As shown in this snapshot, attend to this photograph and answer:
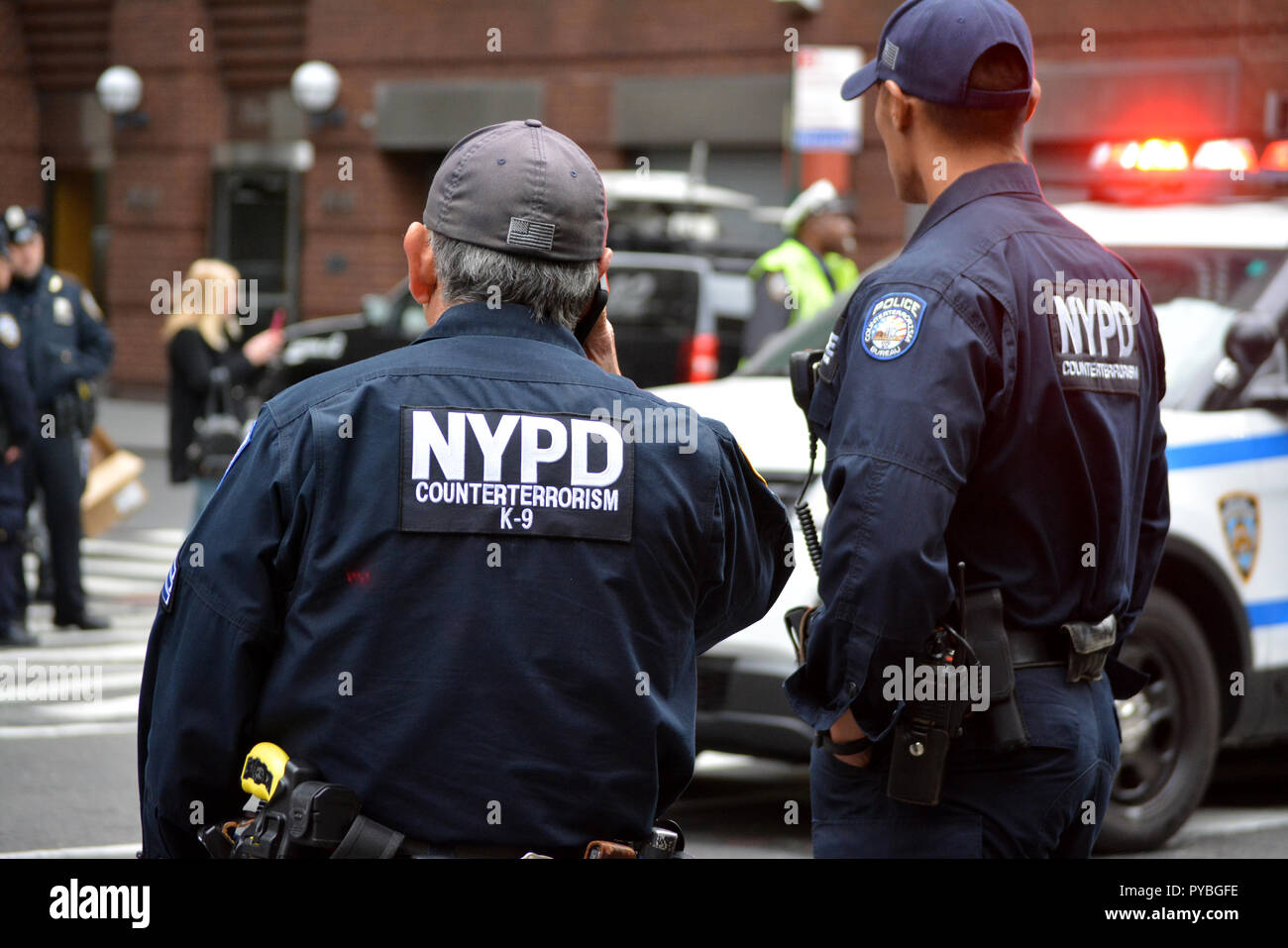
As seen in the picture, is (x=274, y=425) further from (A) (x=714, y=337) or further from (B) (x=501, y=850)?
(A) (x=714, y=337)

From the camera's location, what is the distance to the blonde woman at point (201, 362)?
33.7ft

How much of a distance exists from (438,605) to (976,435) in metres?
0.90

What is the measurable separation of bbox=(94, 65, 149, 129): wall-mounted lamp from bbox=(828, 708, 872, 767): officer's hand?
2309cm

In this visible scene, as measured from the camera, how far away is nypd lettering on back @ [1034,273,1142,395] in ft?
8.99

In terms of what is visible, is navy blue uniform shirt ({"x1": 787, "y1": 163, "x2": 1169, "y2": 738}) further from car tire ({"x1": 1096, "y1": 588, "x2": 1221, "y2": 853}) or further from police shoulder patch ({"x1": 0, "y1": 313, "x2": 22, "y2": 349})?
police shoulder patch ({"x1": 0, "y1": 313, "x2": 22, "y2": 349})

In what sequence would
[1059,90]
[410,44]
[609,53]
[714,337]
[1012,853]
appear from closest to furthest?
[1012,853] < [714,337] < [1059,90] < [609,53] < [410,44]

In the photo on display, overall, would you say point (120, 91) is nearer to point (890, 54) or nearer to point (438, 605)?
point (890, 54)

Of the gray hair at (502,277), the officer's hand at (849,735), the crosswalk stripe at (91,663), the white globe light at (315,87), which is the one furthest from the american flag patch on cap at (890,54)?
the white globe light at (315,87)

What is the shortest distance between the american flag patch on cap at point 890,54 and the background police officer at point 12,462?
6.90m

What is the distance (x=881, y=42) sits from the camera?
2912 millimetres

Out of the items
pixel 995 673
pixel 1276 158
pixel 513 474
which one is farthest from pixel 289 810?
pixel 1276 158

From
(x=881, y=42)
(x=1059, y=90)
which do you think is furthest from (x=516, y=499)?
(x=1059, y=90)

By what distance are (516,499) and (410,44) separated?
21.2 m

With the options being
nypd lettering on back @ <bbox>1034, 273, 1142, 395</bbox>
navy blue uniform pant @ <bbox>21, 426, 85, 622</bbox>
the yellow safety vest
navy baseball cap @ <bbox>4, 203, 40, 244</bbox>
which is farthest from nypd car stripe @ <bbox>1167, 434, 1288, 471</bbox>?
navy baseball cap @ <bbox>4, 203, 40, 244</bbox>
